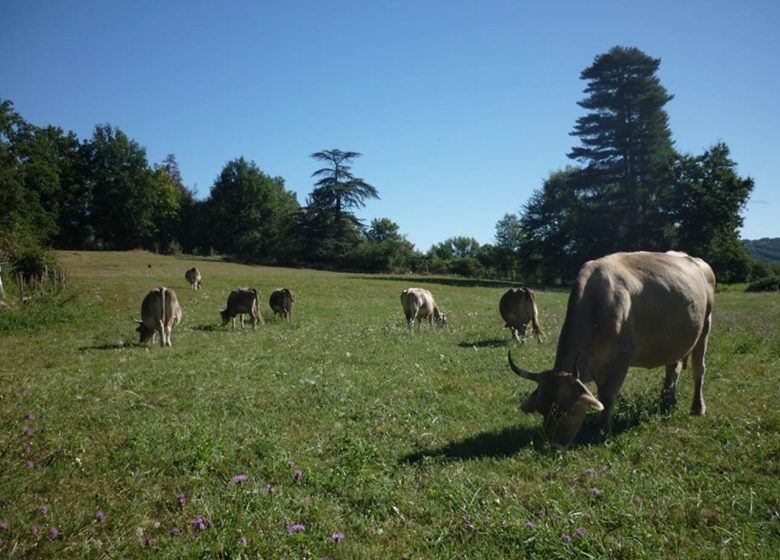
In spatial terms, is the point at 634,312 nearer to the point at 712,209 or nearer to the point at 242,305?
the point at 242,305

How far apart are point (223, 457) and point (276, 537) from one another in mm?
1898

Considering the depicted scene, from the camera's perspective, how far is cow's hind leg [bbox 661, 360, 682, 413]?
7864 mm

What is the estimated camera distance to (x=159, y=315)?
52.7ft

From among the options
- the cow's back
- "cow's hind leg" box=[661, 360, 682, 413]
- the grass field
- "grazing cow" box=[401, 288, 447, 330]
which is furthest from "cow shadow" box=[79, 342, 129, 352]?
"cow's hind leg" box=[661, 360, 682, 413]

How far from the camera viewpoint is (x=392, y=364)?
39.2ft

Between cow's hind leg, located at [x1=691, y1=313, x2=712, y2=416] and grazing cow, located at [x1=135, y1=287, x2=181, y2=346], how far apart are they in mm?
14165

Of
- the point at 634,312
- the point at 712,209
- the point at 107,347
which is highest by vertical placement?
the point at 712,209

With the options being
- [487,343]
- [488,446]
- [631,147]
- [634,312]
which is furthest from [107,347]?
[631,147]

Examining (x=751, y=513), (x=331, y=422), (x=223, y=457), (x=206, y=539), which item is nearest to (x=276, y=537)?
(x=206, y=539)

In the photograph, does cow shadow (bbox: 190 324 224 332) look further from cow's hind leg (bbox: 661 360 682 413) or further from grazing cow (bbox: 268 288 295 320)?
cow's hind leg (bbox: 661 360 682 413)

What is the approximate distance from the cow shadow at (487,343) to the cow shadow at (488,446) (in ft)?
26.3

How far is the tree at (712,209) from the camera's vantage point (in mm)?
54500

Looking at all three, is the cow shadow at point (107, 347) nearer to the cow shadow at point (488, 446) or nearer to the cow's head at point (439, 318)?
the cow's head at point (439, 318)

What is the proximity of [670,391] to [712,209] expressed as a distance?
183 ft
